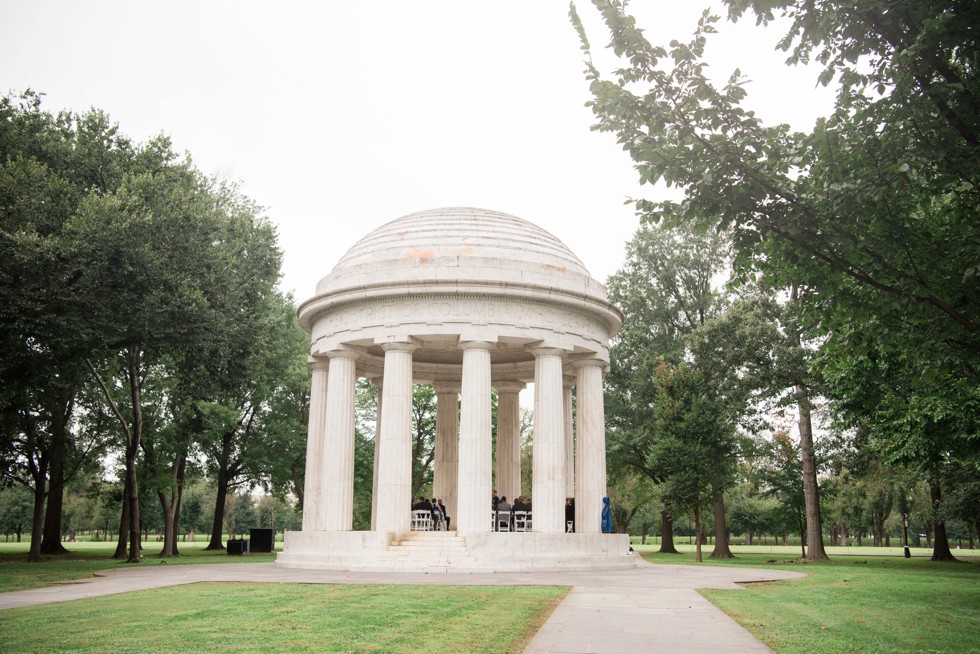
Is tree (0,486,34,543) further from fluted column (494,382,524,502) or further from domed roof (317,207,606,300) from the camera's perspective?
domed roof (317,207,606,300)

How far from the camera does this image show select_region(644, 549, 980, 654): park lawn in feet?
42.7

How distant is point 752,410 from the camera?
52.0 metres

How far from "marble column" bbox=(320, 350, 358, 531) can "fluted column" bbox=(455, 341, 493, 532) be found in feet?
18.2

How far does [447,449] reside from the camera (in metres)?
43.1

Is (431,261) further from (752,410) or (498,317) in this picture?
(752,410)

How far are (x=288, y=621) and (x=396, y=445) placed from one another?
17929 millimetres

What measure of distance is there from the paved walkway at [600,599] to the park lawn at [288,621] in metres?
0.82

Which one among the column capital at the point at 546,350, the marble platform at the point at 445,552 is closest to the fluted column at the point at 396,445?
the marble platform at the point at 445,552

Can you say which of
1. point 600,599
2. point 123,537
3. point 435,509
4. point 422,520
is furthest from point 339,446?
point 123,537

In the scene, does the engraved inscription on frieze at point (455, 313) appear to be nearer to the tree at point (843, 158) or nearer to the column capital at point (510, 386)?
the column capital at point (510, 386)

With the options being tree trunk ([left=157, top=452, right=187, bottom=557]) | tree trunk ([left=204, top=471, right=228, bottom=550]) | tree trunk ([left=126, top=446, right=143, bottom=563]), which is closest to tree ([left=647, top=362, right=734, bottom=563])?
tree trunk ([left=126, top=446, right=143, bottom=563])

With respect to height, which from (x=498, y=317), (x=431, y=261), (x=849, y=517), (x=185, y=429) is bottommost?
(x=849, y=517)

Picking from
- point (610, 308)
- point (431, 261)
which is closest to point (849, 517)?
point (610, 308)

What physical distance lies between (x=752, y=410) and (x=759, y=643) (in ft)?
136
